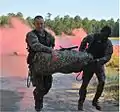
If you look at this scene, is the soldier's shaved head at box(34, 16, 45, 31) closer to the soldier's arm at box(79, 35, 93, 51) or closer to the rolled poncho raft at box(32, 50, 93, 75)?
the rolled poncho raft at box(32, 50, 93, 75)

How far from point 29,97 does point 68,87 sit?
A: 743 mm

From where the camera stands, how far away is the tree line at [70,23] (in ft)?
16.5

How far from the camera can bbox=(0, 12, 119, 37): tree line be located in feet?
16.5

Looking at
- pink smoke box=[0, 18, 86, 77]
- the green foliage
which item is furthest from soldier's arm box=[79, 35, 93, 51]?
the green foliage

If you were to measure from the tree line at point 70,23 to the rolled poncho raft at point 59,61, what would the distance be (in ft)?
3.05

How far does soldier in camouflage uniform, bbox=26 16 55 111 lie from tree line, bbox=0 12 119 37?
782 millimetres

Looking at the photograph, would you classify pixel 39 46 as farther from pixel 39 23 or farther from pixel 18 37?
pixel 18 37

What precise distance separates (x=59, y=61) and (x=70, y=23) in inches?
60.4

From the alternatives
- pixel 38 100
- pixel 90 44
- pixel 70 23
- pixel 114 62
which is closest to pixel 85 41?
pixel 90 44

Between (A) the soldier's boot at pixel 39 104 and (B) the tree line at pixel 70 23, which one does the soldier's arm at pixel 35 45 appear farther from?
(B) the tree line at pixel 70 23

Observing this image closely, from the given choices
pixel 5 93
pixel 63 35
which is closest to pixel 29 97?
pixel 5 93

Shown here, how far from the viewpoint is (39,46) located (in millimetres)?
3926

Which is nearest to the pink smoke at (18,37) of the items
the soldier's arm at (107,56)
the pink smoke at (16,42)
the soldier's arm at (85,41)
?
the pink smoke at (16,42)

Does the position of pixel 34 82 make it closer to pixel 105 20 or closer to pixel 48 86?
pixel 48 86
